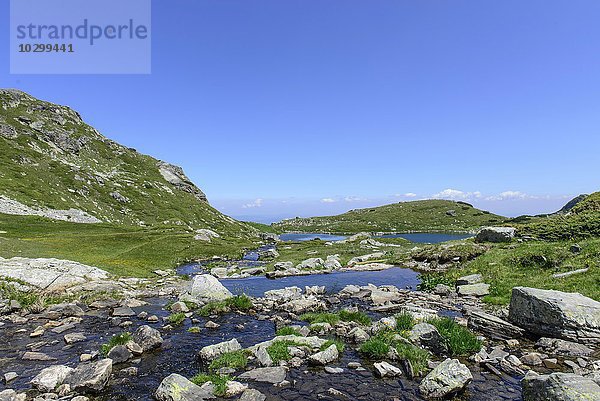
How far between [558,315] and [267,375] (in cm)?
1892

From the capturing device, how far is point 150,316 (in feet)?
96.9

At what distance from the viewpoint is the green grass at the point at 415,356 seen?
17.5 meters

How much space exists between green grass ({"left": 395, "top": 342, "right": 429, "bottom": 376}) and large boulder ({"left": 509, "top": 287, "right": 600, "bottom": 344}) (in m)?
8.82

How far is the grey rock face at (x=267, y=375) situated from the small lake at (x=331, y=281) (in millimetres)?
22271

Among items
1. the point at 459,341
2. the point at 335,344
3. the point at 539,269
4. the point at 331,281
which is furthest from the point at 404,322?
the point at 331,281

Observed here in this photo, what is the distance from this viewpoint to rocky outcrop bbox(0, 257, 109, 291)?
114 ft

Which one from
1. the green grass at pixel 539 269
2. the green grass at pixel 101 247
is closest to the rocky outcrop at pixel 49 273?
the green grass at pixel 101 247

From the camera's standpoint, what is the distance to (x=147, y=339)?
22.1m

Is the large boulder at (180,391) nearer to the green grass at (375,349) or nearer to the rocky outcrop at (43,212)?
the green grass at (375,349)

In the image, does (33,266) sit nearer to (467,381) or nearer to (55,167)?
(467,381)

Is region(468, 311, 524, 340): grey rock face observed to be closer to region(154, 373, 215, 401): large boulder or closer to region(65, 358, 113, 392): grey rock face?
region(154, 373, 215, 401): large boulder

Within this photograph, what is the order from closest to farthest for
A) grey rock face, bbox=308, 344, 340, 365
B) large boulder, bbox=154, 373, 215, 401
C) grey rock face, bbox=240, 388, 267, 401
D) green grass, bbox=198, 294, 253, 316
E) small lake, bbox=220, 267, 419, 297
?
large boulder, bbox=154, 373, 215, 401
grey rock face, bbox=240, 388, 267, 401
grey rock face, bbox=308, 344, 340, 365
green grass, bbox=198, 294, 253, 316
small lake, bbox=220, 267, 419, 297

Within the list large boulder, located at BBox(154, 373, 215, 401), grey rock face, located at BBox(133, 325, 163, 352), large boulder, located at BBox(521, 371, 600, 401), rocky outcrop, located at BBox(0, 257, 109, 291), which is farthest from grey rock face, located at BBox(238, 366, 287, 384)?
rocky outcrop, located at BBox(0, 257, 109, 291)

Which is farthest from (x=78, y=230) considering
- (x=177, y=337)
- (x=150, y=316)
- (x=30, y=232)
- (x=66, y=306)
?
(x=177, y=337)
